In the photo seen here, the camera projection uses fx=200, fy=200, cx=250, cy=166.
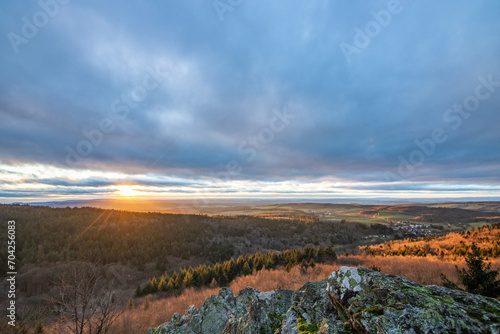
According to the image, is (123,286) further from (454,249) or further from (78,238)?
(454,249)

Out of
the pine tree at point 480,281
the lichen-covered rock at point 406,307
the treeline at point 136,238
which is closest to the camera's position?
the lichen-covered rock at point 406,307

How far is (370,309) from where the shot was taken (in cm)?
427

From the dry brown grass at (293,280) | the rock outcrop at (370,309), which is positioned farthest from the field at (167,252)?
the rock outcrop at (370,309)

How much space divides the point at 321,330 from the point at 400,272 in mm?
14196

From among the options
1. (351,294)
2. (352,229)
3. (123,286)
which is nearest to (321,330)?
(351,294)

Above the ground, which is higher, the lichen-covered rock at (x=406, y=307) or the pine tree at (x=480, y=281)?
the lichen-covered rock at (x=406, y=307)

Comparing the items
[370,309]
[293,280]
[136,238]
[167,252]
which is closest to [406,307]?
[370,309]

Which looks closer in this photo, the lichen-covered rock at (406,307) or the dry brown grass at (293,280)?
the lichen-covered rock at (406,307)

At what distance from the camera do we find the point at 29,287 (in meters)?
27.0

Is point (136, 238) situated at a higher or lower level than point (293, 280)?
lower

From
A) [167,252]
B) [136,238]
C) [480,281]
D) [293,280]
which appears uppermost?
[480,281]

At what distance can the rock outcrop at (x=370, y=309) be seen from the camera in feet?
11.6

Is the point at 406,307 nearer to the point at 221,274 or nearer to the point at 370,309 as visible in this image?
the point at 370,309

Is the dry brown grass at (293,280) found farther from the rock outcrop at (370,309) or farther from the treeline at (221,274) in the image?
the rock outcrop at (370,309)
